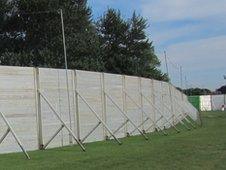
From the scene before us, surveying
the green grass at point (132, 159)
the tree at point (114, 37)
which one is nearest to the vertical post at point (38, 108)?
the green grass at point (132, 159)

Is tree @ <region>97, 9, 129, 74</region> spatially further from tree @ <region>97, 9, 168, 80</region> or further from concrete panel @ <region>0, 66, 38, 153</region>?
concrete panel @ <region>0, 66, 38, 153</region>

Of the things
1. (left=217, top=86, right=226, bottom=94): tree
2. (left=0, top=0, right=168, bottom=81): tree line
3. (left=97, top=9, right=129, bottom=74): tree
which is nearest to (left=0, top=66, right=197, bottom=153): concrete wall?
(left=0, top=0, right=168, bottom=81): tree line

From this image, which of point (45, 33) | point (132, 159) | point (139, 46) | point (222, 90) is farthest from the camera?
point (222, 90)

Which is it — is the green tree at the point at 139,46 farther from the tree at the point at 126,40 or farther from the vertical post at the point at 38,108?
the vertical post at the point at 38,108

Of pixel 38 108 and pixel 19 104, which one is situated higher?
pixel 19 104

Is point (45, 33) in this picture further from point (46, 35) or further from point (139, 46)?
point (139, 46)

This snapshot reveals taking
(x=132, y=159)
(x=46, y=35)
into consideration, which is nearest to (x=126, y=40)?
(x=46, y=35)

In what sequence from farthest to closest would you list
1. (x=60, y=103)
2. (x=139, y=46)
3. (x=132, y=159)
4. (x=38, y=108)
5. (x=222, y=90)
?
(x=222, y=90), (x=139, y=46), (x=60, y=103), (x=38, y=108), (x=132, y=159)

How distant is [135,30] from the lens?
88562 mm

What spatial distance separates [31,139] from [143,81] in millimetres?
19112

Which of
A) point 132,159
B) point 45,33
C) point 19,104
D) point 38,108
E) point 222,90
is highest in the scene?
point 45,33

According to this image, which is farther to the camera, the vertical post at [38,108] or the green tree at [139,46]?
the green tree at [139,46]

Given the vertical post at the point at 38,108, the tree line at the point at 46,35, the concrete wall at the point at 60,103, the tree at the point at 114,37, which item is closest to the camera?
the concrete wall at the point at 60,103

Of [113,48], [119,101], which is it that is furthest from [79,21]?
[119,101]
